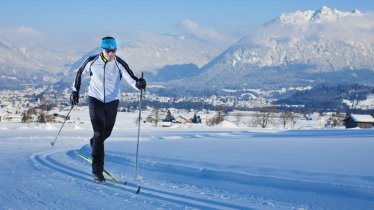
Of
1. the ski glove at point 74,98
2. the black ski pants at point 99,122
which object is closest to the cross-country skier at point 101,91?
the black ski pants at point 99,122

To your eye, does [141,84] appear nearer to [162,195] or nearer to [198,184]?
[198,184]

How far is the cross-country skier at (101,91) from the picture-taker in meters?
6.57

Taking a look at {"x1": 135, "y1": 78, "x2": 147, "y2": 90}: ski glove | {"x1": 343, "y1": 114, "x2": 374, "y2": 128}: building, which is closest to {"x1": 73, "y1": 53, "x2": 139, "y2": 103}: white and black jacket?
{"x1": 135, "y1": 78, "x2": 147, "y2": 90}: ski glove

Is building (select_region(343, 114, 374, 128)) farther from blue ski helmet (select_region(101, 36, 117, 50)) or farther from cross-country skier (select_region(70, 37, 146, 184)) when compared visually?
blue ski helmet (select_region(101, 36, 117, 50))

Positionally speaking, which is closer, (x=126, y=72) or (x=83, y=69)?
(x=83, y=69)

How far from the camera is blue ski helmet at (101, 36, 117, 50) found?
647 cm

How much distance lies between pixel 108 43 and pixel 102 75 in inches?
17.9

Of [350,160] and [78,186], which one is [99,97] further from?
[350,160]

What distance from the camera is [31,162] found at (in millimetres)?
8469

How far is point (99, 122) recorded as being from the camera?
6586 millimetres

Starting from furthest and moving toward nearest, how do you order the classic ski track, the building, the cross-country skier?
the building, the cross-country skier, the classic ski track

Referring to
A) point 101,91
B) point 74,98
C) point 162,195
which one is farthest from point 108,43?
point 162,195

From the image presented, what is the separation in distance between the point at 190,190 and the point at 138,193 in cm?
74

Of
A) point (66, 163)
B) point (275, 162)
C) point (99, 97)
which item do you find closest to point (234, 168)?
point (275, 162)
